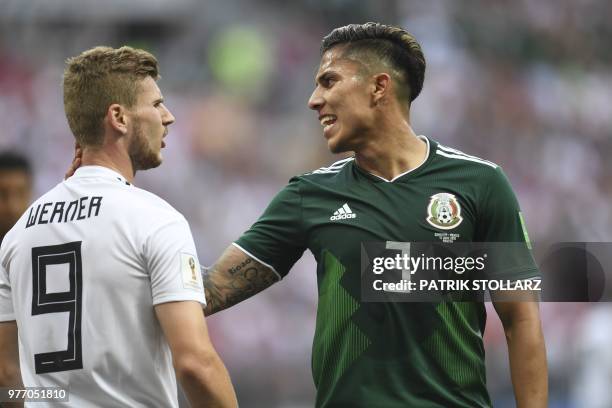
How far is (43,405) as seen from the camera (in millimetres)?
3529

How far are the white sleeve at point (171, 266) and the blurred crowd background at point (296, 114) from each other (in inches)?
264

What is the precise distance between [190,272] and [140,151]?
0.56 meters

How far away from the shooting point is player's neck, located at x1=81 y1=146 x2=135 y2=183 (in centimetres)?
381

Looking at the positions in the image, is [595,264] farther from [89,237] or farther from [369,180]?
[89,237]

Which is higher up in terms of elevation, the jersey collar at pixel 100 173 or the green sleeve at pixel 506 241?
the jersey collar at pixel 100 173

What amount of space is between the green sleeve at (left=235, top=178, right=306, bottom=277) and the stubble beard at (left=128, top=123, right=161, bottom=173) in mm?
675

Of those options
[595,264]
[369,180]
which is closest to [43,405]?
[369,180]

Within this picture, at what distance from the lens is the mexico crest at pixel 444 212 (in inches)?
164

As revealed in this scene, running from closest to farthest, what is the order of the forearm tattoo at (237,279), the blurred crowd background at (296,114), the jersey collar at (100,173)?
the jersey collar at (100,173) < the forearm tattoo at (237,279) < the blurred crowd background at (296,114)

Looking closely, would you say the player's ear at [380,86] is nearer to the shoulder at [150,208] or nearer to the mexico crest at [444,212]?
the mexico crest at [444,212]

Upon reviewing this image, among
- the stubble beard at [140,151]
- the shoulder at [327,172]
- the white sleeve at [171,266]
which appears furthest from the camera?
the shoulder at [327,172]

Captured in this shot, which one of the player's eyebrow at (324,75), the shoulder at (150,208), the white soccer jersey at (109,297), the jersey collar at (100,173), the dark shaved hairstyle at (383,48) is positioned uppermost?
the dark shaved hairstyle at (383,48)

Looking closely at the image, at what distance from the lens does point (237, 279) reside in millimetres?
4367

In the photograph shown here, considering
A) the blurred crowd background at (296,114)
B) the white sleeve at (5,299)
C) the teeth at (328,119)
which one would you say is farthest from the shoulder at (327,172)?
the blurred crowd background at (296,114)
